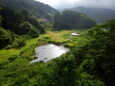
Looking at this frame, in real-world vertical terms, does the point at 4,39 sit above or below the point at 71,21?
below

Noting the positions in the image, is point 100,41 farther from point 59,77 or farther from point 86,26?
point 86,26

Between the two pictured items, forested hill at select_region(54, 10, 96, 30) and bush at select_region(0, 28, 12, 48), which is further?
forested hill at select_region(54, 10, 96, 30)

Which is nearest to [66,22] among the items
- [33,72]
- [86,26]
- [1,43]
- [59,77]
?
[86,26]

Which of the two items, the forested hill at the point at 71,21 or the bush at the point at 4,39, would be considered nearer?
the bush at the point at 4,39

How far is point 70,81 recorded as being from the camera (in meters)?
16.2

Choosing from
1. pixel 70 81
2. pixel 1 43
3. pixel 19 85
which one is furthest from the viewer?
pixel 1 43

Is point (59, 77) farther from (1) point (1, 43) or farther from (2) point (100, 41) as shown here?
(1) point (1, 43)

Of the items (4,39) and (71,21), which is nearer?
(4,39)

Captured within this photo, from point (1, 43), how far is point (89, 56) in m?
42.1

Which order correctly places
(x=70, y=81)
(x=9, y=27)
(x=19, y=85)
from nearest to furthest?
(x=70, y=81)
(x=19, y=85)
(x=9, y=27)

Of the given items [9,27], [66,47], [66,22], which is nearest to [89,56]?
[66,47]

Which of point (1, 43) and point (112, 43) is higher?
point (112, 43)

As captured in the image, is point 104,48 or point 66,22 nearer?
point 104,48

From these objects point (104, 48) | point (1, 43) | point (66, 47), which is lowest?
point (66, 47)
